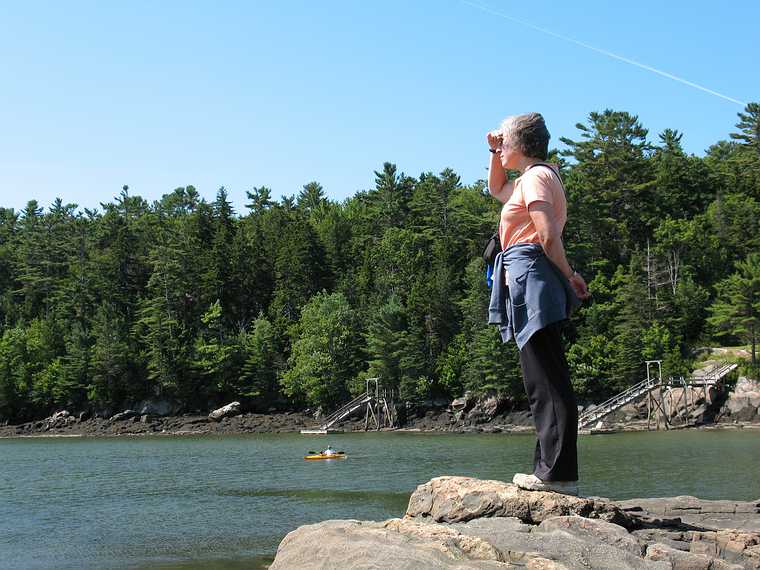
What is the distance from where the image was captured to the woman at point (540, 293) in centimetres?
629

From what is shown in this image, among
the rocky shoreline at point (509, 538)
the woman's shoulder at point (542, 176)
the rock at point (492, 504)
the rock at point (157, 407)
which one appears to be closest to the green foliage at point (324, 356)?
the rock at point (157, 407)

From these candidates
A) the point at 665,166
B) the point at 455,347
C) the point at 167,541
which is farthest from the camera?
the point at 665,166

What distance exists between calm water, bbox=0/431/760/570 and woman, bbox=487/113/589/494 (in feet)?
36.2

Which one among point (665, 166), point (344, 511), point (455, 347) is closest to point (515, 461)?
point (344, 511)

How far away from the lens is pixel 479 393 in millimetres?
67938

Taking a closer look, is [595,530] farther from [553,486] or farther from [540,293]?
[540,293]

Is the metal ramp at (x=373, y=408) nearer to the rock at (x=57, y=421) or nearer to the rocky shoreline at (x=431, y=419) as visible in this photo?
the rocky shoreline at (x=431, y=419)

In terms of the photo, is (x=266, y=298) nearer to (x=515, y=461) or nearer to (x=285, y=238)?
(x=285, y=238)

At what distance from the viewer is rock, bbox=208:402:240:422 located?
79750 mm

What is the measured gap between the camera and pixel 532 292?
6.32 m

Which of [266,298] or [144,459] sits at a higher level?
[266,298]

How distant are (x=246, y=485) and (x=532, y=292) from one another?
28341 mm

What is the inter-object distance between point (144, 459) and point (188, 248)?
149 ft

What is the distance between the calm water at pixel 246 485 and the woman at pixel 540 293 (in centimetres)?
1103
